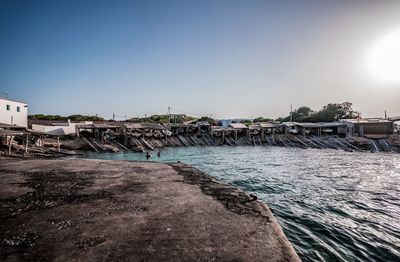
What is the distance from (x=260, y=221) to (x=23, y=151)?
32.0 meters

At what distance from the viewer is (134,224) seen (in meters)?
5.40

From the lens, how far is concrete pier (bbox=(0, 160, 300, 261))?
4.15 meters

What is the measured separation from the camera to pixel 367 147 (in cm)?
3697

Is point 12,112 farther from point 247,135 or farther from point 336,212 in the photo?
point 247,135

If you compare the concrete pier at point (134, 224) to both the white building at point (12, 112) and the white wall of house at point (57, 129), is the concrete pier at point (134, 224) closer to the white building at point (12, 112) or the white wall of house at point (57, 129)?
the white building at point (12, 112)

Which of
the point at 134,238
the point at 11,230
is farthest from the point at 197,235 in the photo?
the point at 11,230

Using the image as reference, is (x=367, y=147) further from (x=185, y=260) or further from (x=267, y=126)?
(x=185, y=260)

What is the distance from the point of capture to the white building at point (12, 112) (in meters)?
31.9


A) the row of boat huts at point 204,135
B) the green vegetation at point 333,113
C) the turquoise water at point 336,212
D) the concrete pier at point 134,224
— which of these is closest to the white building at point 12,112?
the row of boat huts at point 204,135

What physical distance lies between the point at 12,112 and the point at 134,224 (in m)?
40.5

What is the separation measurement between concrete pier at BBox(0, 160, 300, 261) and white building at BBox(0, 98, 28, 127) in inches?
1236

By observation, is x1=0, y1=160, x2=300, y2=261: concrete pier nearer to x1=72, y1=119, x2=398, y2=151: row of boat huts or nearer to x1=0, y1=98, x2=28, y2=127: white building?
x1=72, y1=119, x2=398, y2=151: row of boat huts

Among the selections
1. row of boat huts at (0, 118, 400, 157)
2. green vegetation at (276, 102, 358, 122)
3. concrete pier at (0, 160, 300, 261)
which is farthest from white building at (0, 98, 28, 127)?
green vegetation at (276, 102, 358, 122)

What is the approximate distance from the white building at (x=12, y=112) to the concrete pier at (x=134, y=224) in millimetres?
31385
